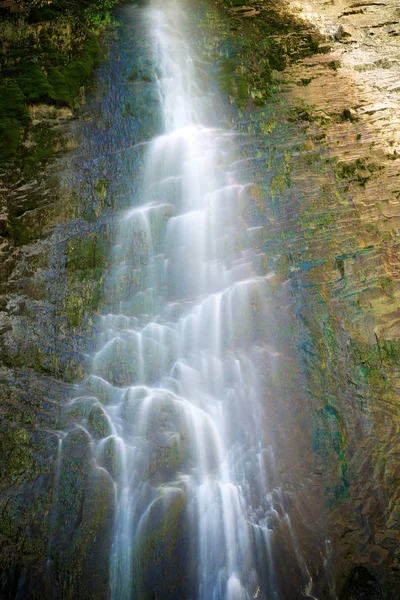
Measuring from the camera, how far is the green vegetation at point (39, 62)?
7707 mm

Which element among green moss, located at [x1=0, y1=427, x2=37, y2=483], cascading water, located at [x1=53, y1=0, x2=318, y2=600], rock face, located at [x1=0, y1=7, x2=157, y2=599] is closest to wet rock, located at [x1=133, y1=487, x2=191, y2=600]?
cascading water, located at [x1=53, y1=0, x2=318, y2=600]

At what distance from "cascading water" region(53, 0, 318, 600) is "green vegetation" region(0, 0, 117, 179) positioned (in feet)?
6.24

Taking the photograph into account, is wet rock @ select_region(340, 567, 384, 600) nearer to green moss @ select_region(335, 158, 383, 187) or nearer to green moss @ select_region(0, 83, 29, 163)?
green moss @ select_region(335, 158, 383, 187)

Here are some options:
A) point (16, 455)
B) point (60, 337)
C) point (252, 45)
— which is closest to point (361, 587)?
point (16, 455)

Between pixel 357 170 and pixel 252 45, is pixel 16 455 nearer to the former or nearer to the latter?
pixel 357 170

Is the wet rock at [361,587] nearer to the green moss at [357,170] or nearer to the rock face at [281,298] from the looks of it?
the rock face at [281,298]

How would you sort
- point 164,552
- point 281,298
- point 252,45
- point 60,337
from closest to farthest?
point 164,552 → point 60,337 → point 281,298 → point 252,45

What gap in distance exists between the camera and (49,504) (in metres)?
5.46

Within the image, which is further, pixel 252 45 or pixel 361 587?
pixel 252 45

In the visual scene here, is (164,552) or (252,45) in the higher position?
(252,45)

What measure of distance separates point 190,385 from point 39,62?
21.9 feet

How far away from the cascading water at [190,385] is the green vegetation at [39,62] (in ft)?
6.24

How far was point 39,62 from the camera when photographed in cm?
864

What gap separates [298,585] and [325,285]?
3.91 m
